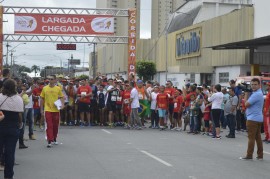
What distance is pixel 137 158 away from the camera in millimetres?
12133

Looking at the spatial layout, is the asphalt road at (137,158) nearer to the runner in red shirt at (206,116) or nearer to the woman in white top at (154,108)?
the runner in red shirt at (206,116)

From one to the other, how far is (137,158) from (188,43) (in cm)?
3556

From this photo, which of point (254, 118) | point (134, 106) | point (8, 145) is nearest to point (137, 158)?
point (254, 118)

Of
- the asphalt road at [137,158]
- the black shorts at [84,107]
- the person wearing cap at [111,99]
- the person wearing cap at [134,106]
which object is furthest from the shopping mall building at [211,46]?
the asphalt road at [137,158]

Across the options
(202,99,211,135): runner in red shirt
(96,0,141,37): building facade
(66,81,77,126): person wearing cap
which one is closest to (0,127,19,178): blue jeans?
(202,99,211,135): runner in red shirt

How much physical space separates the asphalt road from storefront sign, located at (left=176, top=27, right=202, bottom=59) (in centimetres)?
2706

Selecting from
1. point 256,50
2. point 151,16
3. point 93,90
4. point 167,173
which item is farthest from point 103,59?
point 167,173

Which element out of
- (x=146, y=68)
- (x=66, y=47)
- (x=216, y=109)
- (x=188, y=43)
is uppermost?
(x=188, y=43)

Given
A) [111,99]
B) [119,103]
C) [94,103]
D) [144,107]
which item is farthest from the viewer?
[144,107]

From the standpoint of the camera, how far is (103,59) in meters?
88.6

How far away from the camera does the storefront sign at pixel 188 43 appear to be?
44225 millimetres

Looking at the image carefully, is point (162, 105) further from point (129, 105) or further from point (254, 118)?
point (254, 118)

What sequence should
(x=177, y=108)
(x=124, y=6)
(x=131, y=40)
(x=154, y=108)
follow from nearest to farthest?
(x=177, y=108), (x=154, y=108), (x=131, y=40), (x=124, y=6)

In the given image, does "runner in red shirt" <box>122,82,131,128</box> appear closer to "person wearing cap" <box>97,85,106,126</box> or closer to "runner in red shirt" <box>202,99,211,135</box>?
"person wearing cap" <box>97,85,106,126</box>
